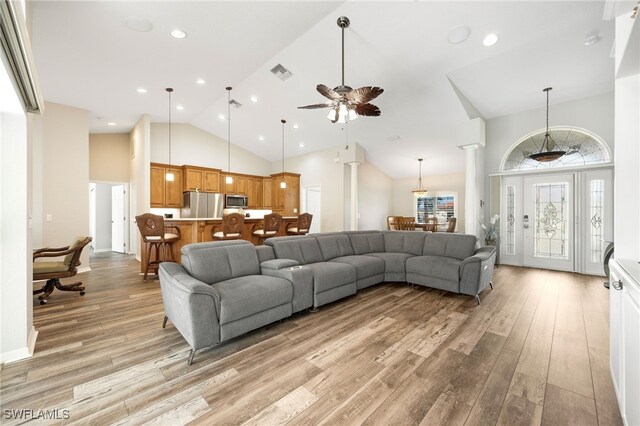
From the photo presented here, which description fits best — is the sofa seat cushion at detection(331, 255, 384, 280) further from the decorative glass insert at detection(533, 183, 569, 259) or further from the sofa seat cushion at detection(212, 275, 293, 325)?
the decorative glass insert at detection(533, 183, 569, 259)

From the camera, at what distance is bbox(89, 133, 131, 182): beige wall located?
6789 millimetres

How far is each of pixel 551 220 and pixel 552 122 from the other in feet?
6.71

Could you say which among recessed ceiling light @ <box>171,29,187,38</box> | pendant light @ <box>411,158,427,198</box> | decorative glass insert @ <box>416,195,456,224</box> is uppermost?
recessed ceiling light @ <box>171,29,187,38</box>

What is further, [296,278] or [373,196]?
[373,196]

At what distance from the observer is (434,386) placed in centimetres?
181

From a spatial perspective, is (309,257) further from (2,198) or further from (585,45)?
(585,45)

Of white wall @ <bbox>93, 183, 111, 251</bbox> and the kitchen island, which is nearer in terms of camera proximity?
the kitchen island

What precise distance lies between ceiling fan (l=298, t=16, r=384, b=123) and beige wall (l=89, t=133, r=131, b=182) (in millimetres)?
6819

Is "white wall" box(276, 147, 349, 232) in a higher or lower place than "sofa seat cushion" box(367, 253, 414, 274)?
higher

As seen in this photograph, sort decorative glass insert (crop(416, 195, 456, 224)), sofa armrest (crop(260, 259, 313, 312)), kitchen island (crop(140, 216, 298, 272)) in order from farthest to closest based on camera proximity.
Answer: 1. decorative glass insert (crop(416, 195, 456, 224))
2. kitchen island (crop(140, 216, 298, 272))
3. sofa armrest (crop(260, 259, 313, 312))

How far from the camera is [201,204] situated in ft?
23.6

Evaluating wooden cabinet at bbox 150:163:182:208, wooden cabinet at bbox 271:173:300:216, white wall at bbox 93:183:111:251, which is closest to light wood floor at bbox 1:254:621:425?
wooden cabinet at bbox 150:163:182:208

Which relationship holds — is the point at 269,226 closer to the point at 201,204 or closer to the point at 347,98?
the point at 201,204

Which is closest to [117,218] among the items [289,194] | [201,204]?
[201,204]
